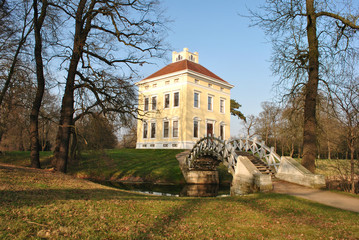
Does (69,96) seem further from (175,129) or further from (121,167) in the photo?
(175,129)

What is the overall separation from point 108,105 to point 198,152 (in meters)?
8.44

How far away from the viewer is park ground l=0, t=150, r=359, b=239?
5.12m

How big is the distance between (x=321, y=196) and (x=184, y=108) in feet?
81.0

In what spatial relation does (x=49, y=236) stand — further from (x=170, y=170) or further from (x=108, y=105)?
(x=170, y=170)

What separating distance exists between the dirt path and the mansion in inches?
856

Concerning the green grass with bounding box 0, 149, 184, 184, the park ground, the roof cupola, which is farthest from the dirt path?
the roof cupola

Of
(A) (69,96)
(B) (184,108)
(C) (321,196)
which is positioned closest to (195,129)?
(B) (184,108)

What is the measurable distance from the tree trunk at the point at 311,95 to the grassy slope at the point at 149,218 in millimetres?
4880

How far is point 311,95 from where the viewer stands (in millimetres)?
13125

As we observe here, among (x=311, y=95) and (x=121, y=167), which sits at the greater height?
(x=311, y=95)

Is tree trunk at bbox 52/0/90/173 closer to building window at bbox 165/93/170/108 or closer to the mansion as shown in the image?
the mansion

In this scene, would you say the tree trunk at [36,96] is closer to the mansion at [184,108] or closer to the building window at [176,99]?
the mansion at [184,108]

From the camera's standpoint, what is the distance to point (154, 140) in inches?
1454

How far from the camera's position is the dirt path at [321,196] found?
28.8 ft
